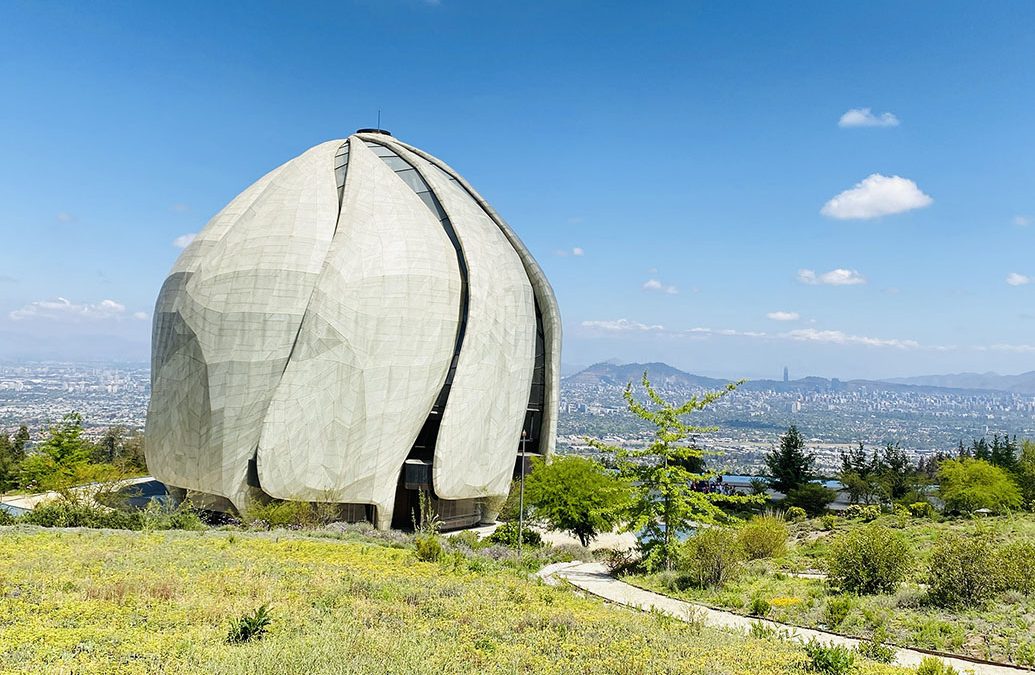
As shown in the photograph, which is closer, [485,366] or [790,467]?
[485,366]

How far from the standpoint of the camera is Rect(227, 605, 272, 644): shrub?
8477mm

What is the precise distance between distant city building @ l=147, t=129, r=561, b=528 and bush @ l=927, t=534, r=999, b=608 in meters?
17.5

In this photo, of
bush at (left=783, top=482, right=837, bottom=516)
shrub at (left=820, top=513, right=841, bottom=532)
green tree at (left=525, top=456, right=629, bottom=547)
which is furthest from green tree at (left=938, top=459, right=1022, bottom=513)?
green tree at (left=525, top=456, right=629, bottom=547)

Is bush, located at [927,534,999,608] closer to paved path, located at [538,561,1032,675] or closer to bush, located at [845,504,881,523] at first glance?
paved path, located at [538,561,1032,675]

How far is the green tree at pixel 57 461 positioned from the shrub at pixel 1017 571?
34750mm

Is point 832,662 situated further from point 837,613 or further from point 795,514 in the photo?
point 795,514

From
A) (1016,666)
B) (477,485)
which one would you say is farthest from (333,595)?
(477,485)

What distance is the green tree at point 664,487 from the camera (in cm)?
1891

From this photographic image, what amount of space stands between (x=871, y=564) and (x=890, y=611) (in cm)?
235

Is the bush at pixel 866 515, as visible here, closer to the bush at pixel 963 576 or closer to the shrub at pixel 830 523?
the shrub at pixel 830 523

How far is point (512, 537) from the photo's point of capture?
25.7 meters

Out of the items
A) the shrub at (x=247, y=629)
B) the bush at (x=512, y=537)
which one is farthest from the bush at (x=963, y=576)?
the bush at (x=512, y=537)

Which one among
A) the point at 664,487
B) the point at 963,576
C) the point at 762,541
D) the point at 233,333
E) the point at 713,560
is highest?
the point at 233,333

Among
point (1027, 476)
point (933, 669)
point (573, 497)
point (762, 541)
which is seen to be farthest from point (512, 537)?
point (1027, 476)
